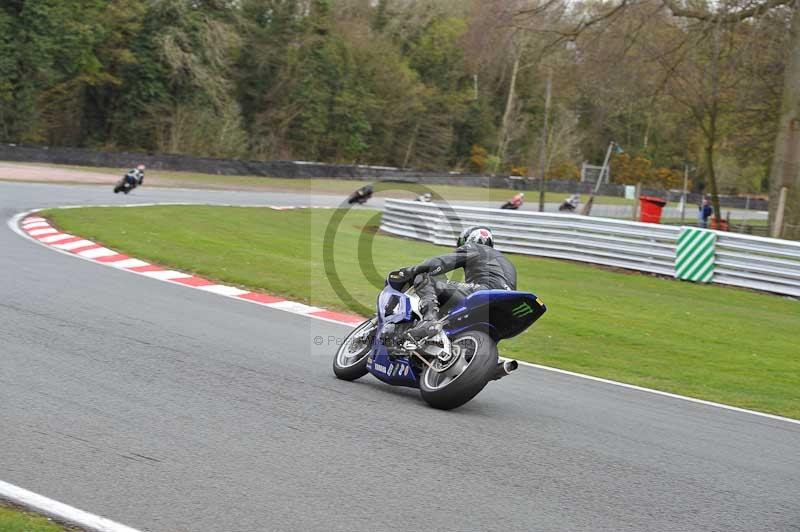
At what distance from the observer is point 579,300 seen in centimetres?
1562

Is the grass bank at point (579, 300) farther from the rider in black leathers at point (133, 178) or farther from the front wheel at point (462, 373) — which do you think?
the rider in black leathers at point (133, 178)

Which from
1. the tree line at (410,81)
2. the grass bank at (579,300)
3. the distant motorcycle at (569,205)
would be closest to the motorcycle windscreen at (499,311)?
the grass bank at (579,300)

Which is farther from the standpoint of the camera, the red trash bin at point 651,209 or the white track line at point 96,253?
the red trash bin at point 651,209

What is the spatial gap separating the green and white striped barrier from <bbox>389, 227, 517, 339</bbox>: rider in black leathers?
13.1 meters

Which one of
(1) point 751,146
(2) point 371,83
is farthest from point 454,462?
(2) point 371,83

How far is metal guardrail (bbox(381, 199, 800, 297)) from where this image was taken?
1881 cm

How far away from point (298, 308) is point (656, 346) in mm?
4544

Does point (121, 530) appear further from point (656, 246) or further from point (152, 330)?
point (656, 246)

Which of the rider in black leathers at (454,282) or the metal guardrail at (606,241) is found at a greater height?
the rider in black leathers at (454,282)

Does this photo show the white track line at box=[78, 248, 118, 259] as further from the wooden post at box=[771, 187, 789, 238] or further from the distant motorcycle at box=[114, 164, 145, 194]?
the wooden post at box=[771, 187, 789, 238]

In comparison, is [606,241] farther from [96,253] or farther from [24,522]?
[24,522]

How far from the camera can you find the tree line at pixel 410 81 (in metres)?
28.2

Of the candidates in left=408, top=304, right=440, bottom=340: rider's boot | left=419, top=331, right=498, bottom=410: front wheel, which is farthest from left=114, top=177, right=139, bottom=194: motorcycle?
left=419, top=331, right=498, bottom=410: front wheel

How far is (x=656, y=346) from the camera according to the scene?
11.8 m
